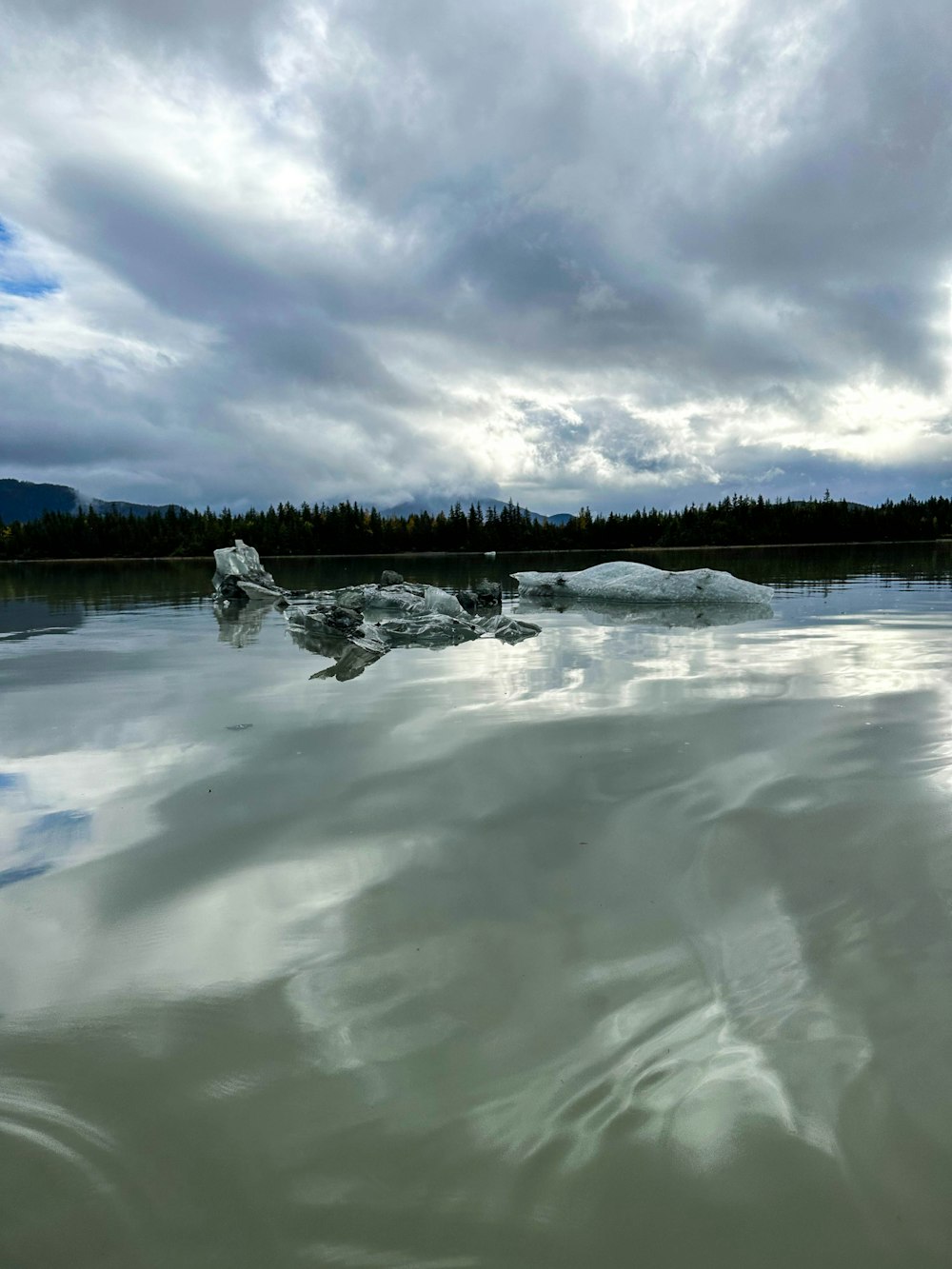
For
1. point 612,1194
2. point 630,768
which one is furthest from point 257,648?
point 612,1194

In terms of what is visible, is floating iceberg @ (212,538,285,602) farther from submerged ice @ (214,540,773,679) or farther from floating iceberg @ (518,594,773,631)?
floating iceberg @ (518,594,773,631)

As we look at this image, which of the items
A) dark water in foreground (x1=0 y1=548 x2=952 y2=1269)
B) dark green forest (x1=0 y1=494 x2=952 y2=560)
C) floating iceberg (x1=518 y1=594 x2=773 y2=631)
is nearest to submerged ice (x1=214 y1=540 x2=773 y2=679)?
floating iceberg (x1=518 y1=594 x2=773 y2=631)

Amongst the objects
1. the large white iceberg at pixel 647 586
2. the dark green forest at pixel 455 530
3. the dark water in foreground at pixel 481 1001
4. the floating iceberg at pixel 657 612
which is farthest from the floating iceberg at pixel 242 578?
the dark green forest at pixel 455 530

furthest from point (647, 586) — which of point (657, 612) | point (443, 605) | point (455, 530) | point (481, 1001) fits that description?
point (455, 530)

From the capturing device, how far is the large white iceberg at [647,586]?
60.7 feet

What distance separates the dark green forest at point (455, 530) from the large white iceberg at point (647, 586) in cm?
8844

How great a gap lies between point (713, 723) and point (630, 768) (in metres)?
1.48

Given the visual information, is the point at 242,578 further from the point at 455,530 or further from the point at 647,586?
the point at 455,530

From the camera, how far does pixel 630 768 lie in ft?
16.1

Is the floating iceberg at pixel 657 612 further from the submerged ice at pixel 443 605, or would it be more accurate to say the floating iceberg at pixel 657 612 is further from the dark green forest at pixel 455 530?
the dark green forest at pixel 455 530

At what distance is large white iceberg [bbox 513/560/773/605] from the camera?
1850cm

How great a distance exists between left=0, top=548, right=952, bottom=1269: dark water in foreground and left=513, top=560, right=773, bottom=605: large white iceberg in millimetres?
13565

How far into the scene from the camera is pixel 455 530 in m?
122

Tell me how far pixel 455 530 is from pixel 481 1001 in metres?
121
